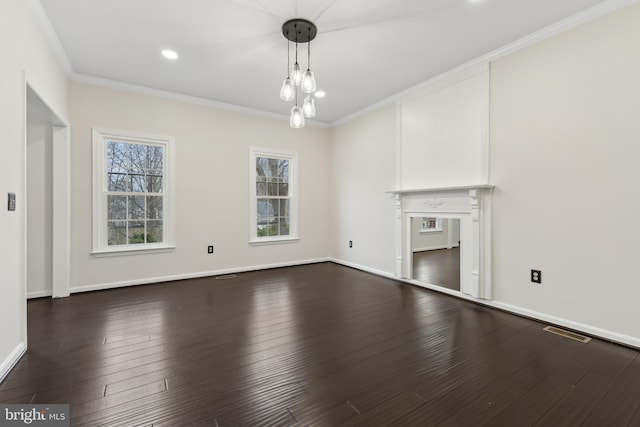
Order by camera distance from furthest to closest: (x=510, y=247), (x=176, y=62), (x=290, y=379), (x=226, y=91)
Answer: (x=226, y=91) → (x=176, y=62) → (x=510, y=247) → (x=290, y=379)

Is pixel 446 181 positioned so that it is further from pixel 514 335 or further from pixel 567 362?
pixel 567 362

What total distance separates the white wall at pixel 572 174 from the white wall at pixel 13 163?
4177mm

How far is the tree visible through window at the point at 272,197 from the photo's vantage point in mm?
5062

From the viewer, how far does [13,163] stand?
202cm

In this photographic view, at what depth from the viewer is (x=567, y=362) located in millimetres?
2025

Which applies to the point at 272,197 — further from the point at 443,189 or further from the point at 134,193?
the point at 443,189

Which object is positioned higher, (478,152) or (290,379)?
(478,152)

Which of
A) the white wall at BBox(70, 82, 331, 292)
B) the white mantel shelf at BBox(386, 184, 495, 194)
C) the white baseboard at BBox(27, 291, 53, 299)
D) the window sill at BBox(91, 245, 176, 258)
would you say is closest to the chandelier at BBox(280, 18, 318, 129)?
the white mantel shelf at BBox(386, 184, 495, 194)

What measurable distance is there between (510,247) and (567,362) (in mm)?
1225

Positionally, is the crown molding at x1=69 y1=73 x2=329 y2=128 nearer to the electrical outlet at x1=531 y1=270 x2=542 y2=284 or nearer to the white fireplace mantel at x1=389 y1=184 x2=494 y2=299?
the white fireplace mantel at x1=389 y1=184 x2=494 y2=299

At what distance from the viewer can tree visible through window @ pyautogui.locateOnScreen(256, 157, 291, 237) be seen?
5062 mm

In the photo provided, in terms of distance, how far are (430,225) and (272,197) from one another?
2830mm

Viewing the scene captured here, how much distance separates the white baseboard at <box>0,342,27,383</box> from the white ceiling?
2723 mm

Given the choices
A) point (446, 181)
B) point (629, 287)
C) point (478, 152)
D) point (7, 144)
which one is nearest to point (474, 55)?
point (478, 152)
